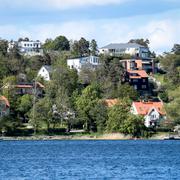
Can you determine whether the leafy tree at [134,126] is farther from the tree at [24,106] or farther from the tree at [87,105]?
the tree at [24,106]

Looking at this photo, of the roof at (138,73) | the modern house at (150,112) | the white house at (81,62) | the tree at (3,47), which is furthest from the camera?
the white house at (81,62)

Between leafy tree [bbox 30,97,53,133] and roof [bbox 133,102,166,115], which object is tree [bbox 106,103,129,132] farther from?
roof [bbox 133,102,166,115]

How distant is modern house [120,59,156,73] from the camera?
187462mm

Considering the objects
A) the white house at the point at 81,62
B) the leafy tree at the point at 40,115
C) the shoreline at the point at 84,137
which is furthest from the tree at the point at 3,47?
the shoreline at the point at 84,137

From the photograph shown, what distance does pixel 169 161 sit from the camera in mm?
72438

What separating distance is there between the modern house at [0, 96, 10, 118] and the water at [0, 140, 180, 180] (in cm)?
3344

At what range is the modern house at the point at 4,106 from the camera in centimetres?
12939

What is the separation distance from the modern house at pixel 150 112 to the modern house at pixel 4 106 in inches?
830

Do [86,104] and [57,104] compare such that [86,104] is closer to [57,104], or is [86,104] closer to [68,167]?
[57,104]

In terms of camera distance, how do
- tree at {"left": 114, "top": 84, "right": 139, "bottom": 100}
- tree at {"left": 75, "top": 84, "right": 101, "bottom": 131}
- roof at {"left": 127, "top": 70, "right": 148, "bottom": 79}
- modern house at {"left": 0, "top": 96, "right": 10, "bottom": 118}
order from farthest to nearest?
roof at {"left": 127, "top": 70, "right": 148, "bottom": 79}
tree at {"left": 114, "top": 84, "right": 139, "bottom": 100}
modern house at {"left": 0, "top": 96, "right": 10, "bottom": 118}
tree at {"left": 75, "top": 84, "right": 101, "bottom": 131}

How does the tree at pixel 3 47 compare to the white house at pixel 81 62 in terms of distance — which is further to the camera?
the white house at pixel 81 62

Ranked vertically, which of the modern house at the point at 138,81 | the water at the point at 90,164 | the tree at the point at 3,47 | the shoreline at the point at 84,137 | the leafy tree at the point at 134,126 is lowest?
the water at the point at 90,164

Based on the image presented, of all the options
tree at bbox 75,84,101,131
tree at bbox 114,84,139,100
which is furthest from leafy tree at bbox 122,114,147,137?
tree at bbox 114,84,139,100

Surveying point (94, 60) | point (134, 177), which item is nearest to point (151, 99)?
point (94, 60)
